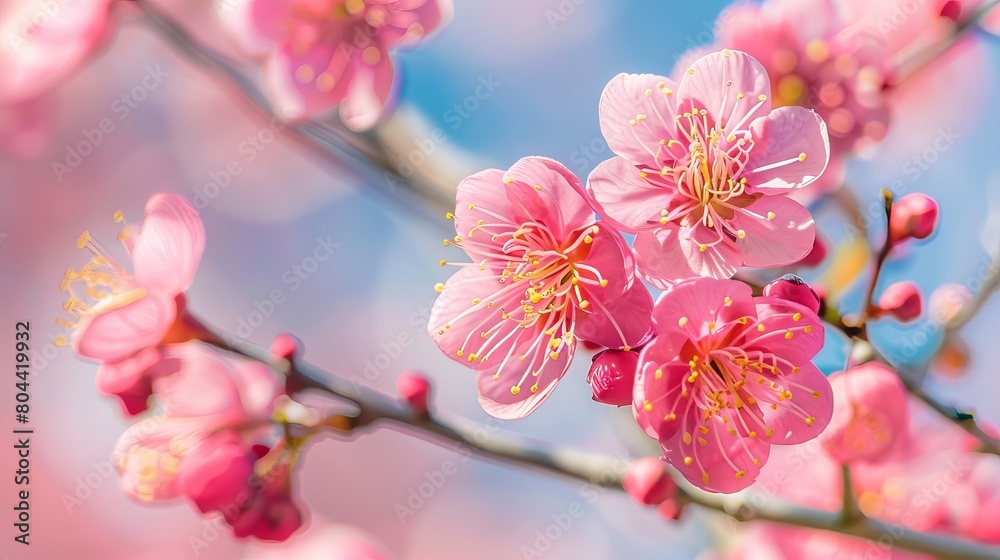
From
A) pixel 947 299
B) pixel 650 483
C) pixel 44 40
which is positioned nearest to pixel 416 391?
pixel 650 483

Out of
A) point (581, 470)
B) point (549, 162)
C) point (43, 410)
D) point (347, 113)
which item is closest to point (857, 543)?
point (581, 470)

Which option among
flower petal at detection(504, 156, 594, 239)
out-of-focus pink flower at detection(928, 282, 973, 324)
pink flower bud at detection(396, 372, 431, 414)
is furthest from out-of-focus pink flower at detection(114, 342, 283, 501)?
out-of-focus pink flower at detection(928, 282, 973, 324)

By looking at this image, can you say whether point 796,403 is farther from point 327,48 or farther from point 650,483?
point 327,48

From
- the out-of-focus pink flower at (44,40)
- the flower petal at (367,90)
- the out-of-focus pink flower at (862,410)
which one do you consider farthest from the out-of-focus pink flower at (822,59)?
the out-of-focus pink flower at (44,40)

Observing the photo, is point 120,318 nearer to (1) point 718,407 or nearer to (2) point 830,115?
(1) point 718,407

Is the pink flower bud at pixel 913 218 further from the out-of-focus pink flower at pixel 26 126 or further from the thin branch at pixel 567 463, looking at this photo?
the out-of-focus pink flower at pixel 26 126

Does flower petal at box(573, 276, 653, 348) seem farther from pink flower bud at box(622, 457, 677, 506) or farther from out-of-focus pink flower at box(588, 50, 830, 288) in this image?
pink flower bud at box(622, 457, 677, 506)
